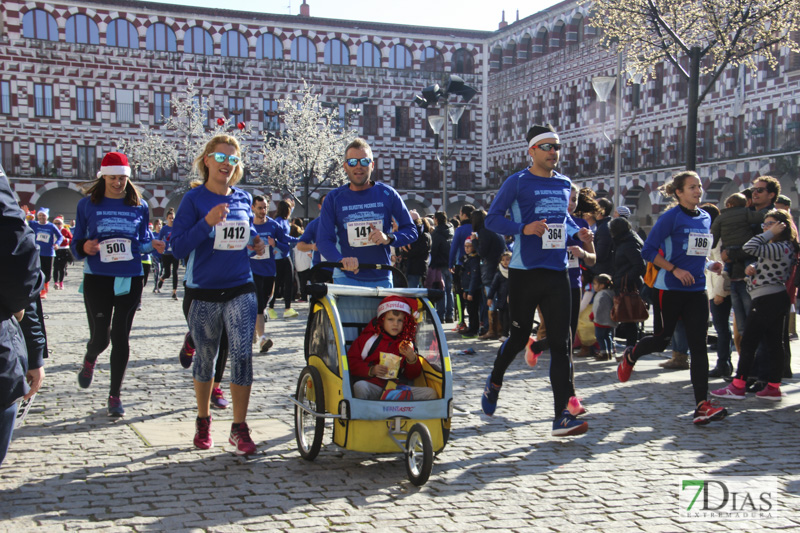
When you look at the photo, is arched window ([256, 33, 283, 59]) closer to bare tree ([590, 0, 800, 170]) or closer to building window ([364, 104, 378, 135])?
building window ([364, 104, 378, 135])

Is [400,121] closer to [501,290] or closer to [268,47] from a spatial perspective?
[268,47]

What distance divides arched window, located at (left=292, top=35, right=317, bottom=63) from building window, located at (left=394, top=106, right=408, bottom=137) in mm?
6340

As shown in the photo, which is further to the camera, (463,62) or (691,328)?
(463,62)

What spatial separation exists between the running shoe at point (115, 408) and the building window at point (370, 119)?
181 feet

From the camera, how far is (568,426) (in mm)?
6887

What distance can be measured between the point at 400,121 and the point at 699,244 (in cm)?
5557

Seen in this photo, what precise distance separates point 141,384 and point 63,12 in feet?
170

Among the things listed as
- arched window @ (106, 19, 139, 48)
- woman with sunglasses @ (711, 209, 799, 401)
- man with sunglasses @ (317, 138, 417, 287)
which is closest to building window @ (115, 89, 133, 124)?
A: arched window @ (106, 19, 139, 48)

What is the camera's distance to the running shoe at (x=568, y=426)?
687 centimetres

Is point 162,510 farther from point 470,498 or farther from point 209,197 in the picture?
point 209,197

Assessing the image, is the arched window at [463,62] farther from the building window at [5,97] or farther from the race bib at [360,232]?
the race bib at [360,232]

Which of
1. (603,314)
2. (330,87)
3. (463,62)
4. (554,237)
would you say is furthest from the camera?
(463,62)

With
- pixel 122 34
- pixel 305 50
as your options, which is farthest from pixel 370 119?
pixel 122 34

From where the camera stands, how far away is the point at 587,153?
5081 cm
